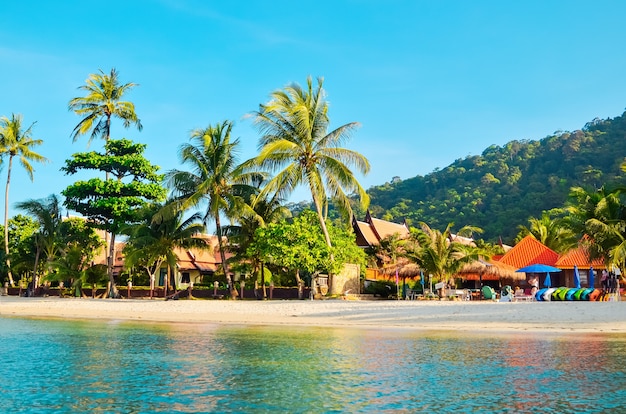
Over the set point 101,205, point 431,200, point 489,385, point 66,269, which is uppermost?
point 431,200

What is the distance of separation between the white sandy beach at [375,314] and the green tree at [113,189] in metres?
5.61

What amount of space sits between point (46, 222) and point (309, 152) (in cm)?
1777

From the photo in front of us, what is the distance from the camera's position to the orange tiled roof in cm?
3412

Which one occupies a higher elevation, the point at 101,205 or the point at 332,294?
the point at 101,205

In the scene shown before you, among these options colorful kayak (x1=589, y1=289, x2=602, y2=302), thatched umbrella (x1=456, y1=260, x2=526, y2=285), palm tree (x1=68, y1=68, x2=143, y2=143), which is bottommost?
colorful kayak (x1=589, y1=289, x2=602, y2=302)

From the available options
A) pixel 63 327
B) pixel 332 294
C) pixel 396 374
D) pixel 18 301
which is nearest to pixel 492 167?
pixel 332 294

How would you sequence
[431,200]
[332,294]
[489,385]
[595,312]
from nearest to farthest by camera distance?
[489,385]
[595,312]
[332,294]
[431,200]

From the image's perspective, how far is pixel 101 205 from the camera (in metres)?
31.9

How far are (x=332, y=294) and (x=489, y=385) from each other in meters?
18.9

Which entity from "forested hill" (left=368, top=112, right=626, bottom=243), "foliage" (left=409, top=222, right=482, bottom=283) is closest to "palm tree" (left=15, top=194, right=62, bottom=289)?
"foliage" (left=409, top=222, right=482, bottom=283)

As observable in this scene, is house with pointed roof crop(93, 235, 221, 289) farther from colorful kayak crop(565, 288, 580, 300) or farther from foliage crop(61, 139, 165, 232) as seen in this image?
colorful kayak crop(565, 288, 580, 300)

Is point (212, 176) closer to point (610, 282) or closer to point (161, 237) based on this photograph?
point (161, 237)

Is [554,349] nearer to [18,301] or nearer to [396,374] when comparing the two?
[396,374]

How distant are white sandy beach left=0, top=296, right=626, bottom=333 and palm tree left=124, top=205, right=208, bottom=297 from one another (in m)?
2.69
